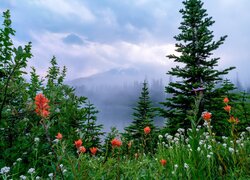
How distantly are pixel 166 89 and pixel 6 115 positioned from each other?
529 inches

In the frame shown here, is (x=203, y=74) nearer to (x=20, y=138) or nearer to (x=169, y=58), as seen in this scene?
(x=169, y=58)

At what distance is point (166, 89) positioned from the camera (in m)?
16.4

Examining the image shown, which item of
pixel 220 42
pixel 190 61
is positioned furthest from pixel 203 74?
pixel 220 42

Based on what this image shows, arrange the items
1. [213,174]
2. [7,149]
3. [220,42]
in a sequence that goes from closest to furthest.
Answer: [213,174] → [7,149] → [220,42]

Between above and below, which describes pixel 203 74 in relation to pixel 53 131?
above

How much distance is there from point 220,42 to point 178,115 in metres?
5.86

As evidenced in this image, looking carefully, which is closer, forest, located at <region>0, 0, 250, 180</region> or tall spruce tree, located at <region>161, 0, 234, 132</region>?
forest, located at <region>0, 0, 250, 180</region>

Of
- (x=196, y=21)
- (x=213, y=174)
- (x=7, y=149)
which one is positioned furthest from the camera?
(x=196, y=21)

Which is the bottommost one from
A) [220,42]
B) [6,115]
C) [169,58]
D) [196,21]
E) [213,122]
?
[213,122]

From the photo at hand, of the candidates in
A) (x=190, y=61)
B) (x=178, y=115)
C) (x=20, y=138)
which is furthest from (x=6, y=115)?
(x=190, y=61)

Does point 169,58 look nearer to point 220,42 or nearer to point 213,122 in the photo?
point 220,42

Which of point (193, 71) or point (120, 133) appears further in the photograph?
point (193, 71)

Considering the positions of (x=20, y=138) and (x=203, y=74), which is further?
(x=203, y=74)

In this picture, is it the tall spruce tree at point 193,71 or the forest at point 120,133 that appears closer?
the forest at point 120,133
